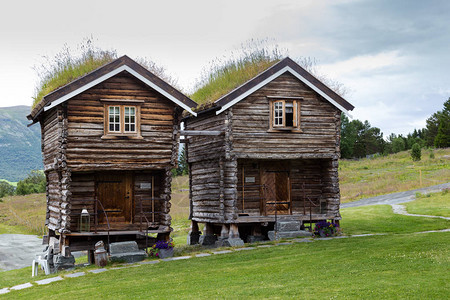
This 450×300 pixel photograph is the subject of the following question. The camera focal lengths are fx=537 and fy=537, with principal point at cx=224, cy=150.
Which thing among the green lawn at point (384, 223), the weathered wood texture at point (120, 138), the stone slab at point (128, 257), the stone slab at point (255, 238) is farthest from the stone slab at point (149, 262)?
the green lawn at point (384, 223)

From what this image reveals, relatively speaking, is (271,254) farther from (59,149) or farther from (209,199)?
(59,149)

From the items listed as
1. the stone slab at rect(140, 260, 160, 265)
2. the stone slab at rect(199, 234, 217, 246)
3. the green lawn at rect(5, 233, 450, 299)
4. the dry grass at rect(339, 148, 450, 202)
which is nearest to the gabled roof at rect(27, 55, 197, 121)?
the stone slab at rect(140, 260, 160, 265)

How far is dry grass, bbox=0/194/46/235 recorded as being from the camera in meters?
45.6

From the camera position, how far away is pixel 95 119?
1997cm

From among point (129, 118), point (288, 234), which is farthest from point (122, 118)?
point (288, 234)

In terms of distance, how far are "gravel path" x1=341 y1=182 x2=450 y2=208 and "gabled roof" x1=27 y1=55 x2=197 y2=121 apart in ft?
74.3

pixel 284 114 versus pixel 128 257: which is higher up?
pixel 284 114

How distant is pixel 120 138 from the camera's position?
20203 millimetres

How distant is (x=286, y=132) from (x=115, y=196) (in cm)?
781

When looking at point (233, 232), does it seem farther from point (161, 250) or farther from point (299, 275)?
point (299, 275)

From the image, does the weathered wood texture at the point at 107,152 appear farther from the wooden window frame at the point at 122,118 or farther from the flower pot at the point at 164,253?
the flower pot at the point at 164,253

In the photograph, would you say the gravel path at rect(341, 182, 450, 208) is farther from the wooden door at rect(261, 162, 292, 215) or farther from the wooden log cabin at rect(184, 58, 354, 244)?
the wooden door at rect(261, 162, 292, 215)

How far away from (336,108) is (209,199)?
7157 mm

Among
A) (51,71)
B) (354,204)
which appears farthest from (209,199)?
(354,204)
